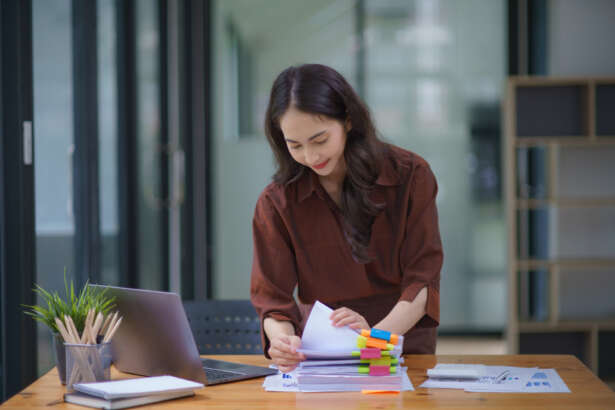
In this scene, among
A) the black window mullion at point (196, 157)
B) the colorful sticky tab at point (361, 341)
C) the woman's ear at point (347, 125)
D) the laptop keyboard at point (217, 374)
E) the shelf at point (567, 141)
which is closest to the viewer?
the colorful sticky tab at point (361, 341)

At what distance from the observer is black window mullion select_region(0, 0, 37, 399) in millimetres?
1937

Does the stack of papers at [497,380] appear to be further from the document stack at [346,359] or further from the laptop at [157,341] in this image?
the laptop at [157,341]

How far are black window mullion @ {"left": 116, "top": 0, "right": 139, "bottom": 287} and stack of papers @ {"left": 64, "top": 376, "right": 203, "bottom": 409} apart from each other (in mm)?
1693

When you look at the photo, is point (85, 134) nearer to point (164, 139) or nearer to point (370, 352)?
point (164, 139)

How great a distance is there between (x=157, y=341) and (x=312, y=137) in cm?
57

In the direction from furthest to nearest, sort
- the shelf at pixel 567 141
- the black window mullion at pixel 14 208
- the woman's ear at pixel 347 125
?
the shelf at pixel 567 141 → the black window mullion at pixel 14 208 → the woman's ear at pixel 347 125

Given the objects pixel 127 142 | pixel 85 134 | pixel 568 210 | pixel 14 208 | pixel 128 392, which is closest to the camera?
pixel 128 392

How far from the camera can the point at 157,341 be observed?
1506 millimetres

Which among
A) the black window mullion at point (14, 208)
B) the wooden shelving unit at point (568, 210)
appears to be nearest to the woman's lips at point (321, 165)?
the black window mullion at point (14, 208)

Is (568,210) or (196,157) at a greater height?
(196,157)

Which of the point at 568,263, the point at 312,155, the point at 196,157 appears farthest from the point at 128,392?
the point at 568,263

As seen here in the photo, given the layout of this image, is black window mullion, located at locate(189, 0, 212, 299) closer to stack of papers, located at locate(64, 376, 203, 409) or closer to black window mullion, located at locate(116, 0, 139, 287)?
black window mullion, located at locate(116, 0, 139, 287)

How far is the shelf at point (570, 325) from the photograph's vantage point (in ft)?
13.1

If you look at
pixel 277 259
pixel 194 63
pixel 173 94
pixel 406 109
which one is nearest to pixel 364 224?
pixel 277 259
